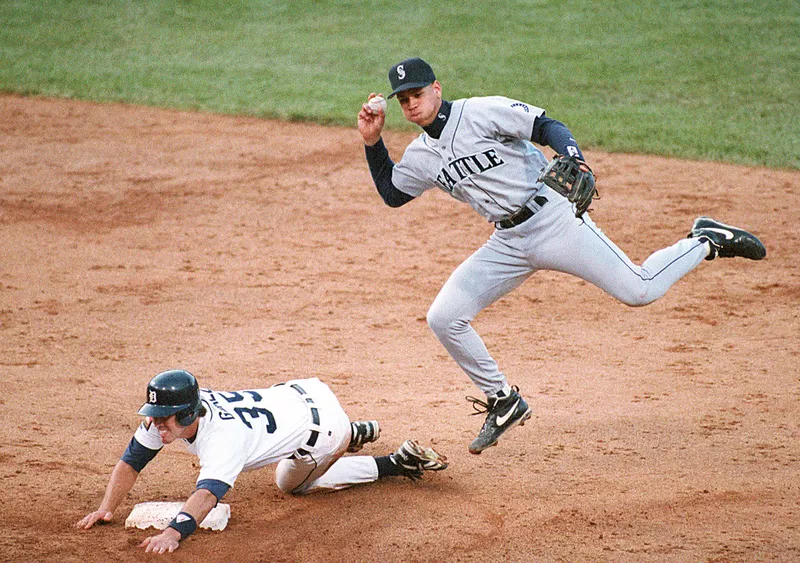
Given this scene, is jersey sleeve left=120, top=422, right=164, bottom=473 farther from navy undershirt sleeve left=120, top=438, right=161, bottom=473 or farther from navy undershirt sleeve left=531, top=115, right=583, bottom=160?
navy undershirt sleeve left=531, top=115, right=583, bottom=160

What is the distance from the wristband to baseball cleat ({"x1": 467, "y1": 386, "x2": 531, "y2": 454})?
1.67m

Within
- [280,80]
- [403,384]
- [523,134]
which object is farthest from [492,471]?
[280,80]

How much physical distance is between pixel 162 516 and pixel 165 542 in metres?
0.49

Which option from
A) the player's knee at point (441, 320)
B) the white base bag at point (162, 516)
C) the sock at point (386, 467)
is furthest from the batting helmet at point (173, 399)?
the player's knee at point (441, 320)

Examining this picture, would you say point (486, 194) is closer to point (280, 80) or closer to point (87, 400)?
point (87, 400)

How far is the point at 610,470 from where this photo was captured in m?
5.61

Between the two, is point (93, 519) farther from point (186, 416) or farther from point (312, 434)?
point (312, 434)

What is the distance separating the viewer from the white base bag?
495cm

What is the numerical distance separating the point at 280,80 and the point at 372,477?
1074cm

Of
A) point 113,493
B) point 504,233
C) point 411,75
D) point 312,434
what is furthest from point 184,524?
point 411,75

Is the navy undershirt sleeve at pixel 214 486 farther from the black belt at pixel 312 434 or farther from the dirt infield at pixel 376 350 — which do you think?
the black belt at pixel 312 434

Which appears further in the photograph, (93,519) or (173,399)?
(93,519)

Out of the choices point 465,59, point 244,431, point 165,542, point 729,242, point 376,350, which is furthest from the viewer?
point 465,59

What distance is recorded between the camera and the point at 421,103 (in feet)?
17.7
